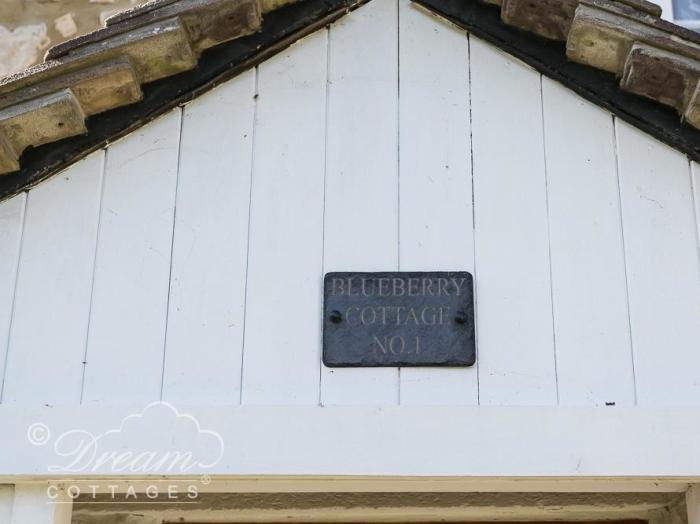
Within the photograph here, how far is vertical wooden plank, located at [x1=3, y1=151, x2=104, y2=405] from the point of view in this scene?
281cm

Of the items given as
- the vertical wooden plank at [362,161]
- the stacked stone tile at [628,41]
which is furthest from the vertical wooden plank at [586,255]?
the vertical wooden plank at [362,161]

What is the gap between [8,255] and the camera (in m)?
2.94

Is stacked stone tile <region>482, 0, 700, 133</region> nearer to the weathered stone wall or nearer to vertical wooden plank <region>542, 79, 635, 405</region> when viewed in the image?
vertical wooden plank <region>542, 79, 635, 405</region>

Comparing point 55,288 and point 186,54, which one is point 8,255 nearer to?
point 55,288

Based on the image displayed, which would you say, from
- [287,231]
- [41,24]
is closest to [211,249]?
[287,231]

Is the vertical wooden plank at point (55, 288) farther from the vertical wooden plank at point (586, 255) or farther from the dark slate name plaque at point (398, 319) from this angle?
the vertical wooden plank at point (586, 255)

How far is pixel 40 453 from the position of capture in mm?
2721

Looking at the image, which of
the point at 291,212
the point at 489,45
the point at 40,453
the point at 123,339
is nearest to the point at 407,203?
the point at 291,212

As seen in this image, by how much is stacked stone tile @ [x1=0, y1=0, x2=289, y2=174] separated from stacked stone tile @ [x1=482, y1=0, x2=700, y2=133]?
722mm

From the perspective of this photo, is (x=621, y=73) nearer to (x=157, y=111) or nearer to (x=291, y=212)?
(x=291, y=212)

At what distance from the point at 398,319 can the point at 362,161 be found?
1.46ft

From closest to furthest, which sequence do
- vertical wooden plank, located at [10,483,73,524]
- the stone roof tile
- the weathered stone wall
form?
vertical wooden plank, located at [10,483,73,524] < the stone roof tile < the weathered stone wall

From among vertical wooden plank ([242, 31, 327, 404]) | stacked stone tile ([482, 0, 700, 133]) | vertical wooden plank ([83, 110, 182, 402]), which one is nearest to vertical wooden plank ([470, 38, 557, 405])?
stacked stone tile ([482, 0, 700, 133])

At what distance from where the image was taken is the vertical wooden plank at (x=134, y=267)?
281cm
